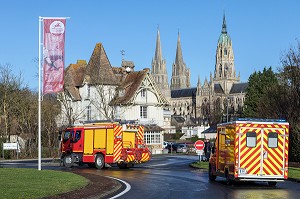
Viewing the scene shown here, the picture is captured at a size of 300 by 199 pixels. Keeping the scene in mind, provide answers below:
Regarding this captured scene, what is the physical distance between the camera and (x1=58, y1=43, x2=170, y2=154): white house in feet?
216

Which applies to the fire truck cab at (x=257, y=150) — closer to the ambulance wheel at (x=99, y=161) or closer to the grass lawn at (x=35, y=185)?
the grass lawn at (x=35, y=185)

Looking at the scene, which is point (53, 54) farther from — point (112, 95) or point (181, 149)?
point (181, 149)

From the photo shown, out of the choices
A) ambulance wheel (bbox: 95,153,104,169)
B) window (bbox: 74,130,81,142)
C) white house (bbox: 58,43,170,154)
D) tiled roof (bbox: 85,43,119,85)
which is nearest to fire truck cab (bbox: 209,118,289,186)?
ambulance wheel (bbox: 95,153,104,169)

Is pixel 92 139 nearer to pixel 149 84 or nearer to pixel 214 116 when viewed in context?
pixel 149 84

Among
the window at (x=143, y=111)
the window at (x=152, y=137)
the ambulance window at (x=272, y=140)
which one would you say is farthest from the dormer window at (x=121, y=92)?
the ambulance window at (x=272, y=140)

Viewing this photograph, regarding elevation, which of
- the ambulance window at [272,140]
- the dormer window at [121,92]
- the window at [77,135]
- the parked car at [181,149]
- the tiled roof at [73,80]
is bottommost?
the parked car at [181,149]

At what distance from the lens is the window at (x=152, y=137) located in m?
68.2

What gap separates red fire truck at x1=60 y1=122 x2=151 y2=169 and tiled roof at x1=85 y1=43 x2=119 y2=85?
29297mm

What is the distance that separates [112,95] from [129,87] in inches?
90.9

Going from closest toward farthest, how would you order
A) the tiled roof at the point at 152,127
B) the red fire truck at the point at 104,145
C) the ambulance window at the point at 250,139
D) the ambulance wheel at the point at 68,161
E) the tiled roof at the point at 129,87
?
→ the ambulance window at the point at 250,139 < the red fire truck at the point at 104,145 < the ambulance wheel at the point at 68,161 < the tiled roof at the point at 129,87 < the tiled roof at the point at 152,127

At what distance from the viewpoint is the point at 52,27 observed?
26.5 m

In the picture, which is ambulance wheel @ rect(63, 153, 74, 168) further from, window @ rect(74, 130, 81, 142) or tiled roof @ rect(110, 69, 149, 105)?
tiled roof @ rect(110, 69, 149, 105)

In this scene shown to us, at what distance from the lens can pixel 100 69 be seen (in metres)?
66.1

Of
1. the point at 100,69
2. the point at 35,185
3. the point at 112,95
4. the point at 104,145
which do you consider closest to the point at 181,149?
the point at 112,95
